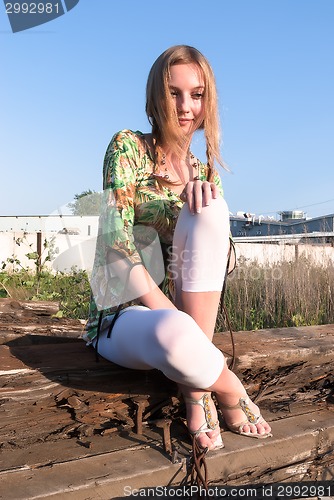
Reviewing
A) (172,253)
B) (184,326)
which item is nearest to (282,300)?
(172,253)

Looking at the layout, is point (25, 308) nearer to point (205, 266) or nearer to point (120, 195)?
point (120, 195)

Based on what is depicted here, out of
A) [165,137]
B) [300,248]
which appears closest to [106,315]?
[165,137]

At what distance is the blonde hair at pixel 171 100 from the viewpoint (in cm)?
204

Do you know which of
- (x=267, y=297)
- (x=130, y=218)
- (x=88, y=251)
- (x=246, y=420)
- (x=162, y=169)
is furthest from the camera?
(x=267, y=297)

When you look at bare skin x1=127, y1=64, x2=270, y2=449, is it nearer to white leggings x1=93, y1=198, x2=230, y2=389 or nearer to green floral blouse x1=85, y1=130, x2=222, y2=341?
white leggings x1=93, y1=198, x2=230, y2=389

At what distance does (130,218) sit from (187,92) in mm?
554

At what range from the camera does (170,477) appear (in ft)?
5.28

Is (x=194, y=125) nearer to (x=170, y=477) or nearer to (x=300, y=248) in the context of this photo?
(x=170, y=477)

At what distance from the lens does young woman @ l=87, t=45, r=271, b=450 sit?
1.65 metres

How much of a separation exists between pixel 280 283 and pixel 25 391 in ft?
13.7

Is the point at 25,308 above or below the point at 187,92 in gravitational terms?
below

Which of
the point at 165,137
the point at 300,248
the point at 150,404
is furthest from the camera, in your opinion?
the point at 300,248

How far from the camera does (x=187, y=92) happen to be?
6.82 ft

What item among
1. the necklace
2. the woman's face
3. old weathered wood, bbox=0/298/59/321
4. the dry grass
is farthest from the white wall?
the dry grass
